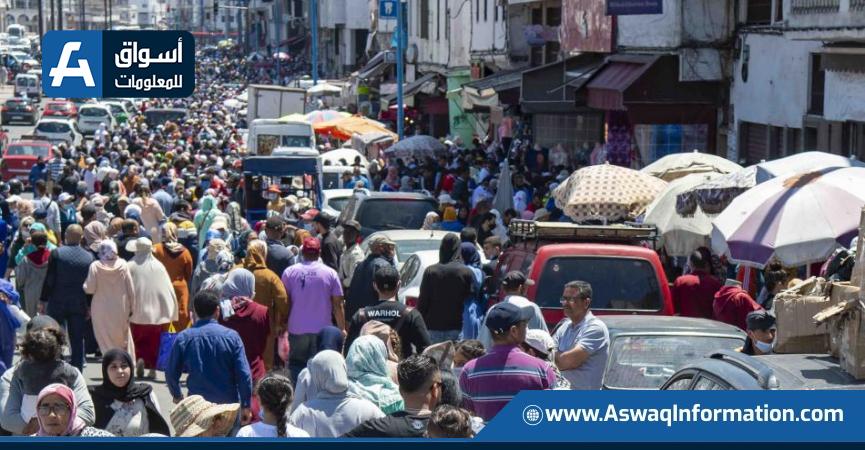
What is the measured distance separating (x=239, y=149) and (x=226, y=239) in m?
27.9

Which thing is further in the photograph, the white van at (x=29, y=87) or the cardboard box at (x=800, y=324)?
the white van at (x=29, y=87)

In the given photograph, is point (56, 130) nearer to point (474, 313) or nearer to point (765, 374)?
point (474, 313)

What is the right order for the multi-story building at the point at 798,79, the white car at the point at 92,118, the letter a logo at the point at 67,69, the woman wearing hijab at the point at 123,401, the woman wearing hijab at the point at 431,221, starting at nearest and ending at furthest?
1. the woman wearing hijab at the point at 123,401
2. the multi-story building at the point at 798,79
3. the woman wearing hijab at the point at 431,221
4. the letter a logo at the point at 67,69
5. the white car at the point at 92,118

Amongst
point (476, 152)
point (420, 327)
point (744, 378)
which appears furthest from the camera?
point (476, 152)

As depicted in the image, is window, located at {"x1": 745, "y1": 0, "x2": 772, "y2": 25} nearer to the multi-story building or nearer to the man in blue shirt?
the multi-story building

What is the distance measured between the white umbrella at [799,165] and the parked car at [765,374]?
6.86m

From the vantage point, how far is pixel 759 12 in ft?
80.1

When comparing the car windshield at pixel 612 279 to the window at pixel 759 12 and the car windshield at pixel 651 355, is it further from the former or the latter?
the window at pixel 759 12

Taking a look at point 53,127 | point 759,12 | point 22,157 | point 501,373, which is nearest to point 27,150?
point 22,157

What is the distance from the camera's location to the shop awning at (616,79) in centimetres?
2550

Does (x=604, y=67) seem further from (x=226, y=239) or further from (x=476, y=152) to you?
(x=226, y=239)

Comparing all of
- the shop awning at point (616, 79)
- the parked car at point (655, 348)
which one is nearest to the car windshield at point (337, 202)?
the shop awning at point (616, 79)

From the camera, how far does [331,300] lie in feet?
40.6

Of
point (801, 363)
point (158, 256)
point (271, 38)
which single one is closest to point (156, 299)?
point (158, 256)
